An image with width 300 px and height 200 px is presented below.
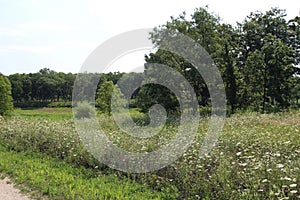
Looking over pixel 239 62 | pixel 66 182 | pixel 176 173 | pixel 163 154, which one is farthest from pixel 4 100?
pixel 176 173

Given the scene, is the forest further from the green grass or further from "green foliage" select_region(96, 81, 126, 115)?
the green grass

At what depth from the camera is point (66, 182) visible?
734 centimetres

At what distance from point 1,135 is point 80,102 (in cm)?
1451

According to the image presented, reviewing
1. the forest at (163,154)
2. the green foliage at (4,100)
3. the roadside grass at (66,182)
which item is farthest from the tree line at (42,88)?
the roadside grass at (66,182)

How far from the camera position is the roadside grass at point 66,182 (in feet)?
21.2

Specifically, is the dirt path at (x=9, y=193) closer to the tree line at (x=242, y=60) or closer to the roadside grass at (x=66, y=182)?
the roadside grass at (x=66, y=182)

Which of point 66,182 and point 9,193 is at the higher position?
point 66,182

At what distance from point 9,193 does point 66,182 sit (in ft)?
4.10

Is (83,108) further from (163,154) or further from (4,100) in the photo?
(163,154)

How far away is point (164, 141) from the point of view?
905cm

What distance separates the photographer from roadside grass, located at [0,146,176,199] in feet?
21.2

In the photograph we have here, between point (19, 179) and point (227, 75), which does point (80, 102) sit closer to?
point (227, 75)

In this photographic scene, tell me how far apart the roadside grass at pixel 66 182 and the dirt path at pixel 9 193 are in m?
0.17

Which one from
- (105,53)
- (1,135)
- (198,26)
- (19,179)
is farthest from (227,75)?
(19,179)
